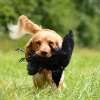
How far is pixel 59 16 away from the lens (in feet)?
95.9

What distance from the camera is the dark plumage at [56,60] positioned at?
7.43 m

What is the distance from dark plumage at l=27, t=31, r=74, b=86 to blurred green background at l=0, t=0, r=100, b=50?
1374 cm

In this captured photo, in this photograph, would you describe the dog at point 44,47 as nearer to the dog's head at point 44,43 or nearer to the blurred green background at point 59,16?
the dog's head at point 44,43

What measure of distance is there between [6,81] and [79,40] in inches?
884

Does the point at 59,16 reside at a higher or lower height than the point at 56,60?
lower

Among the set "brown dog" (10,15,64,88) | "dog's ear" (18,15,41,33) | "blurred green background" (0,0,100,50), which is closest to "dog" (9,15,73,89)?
"brown dog" (10,15,64,88)

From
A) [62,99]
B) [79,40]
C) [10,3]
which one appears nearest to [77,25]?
[79,40]

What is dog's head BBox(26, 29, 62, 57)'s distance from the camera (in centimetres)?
741

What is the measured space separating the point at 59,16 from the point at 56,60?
2177 cm

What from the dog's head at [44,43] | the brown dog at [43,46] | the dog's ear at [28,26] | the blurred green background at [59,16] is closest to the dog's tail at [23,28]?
the dog's ear at [28,26]

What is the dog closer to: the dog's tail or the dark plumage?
the dark plumage

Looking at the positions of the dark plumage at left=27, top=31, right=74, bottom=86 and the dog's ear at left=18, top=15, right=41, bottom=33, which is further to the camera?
the dog's ear at left=18, top=15, right=41, bottom=33

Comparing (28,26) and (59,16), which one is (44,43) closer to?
(28,26)

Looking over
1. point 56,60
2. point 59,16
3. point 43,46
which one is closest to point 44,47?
point 43,46
